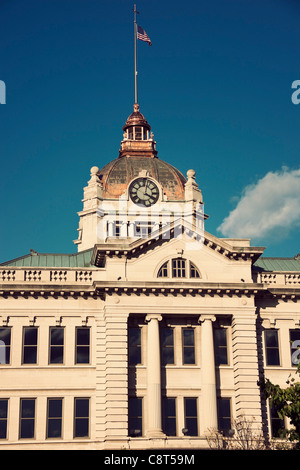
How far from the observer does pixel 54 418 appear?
5784 centimetres

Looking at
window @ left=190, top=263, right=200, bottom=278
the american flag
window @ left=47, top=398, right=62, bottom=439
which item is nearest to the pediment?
window @ left=190, top=263, right=200, bottom=278

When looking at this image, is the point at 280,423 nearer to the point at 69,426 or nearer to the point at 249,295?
the point at 249,295

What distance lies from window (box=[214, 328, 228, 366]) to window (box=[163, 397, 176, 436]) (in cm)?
412

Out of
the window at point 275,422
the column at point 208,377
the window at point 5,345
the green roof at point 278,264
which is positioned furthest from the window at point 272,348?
the window at point 5,345

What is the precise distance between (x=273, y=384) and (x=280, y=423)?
113 inches

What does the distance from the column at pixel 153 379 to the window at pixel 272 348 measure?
7794 mm

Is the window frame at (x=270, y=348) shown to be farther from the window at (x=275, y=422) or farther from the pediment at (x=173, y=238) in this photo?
the pediment at (x=173, y=238)

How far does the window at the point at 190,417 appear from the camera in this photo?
58188 millimetres

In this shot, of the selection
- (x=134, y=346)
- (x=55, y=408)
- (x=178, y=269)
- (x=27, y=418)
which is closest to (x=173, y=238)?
(x=178, y=269)

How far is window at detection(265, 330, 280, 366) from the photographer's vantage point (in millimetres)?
61094

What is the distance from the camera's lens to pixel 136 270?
60.5 m

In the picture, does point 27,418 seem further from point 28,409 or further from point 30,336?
point 30,336

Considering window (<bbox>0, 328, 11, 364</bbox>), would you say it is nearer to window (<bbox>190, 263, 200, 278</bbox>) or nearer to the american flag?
window (<bbox>190, 263, 200, 278</bbox>)

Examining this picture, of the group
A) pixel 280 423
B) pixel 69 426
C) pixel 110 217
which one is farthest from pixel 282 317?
pixel 110 217
